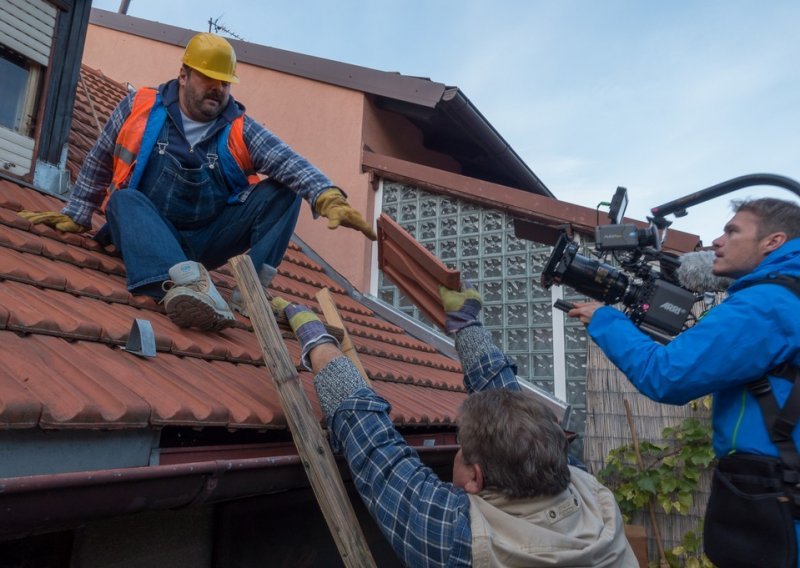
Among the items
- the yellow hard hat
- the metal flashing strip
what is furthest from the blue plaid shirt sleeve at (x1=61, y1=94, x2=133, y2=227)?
the metal flashing strip

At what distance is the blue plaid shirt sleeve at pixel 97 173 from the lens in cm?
278

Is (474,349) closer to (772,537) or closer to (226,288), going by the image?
(772,537)

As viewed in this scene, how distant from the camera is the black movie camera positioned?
8.13 ft

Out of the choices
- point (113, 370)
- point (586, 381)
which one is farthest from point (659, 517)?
Result: point (113, 370)

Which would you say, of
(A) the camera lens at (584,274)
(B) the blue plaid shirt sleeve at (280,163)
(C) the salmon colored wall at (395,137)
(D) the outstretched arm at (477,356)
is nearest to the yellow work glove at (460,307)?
(D) the outstretched arm at (477,356)

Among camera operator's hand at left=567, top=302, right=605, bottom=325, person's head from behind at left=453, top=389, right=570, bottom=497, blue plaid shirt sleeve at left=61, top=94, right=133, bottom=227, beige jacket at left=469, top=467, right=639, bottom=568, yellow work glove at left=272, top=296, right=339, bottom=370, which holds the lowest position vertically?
beige jacket at left=469, top=467, right=639, bottom=568

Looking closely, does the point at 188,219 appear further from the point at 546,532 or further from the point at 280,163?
the point at 546,532

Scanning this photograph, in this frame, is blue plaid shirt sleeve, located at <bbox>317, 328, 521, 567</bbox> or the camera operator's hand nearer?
blue plaid shirt sleeve, located at <bbox>317, 328, 521, 567</bbox>

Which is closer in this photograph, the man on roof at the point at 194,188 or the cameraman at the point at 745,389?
the cameraman at the point at 745,389

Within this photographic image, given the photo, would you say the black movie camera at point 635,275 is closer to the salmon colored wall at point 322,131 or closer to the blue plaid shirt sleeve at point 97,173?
the blue plaid shirt sleeve at point 97,173

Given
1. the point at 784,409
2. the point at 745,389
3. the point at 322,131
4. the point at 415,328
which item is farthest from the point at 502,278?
the point at 784,409

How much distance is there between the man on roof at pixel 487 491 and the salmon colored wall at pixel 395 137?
4430mm

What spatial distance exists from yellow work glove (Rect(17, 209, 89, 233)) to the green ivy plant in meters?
3.69

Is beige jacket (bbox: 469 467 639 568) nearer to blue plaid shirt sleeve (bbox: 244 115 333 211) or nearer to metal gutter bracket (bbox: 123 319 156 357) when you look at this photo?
metal gutter bracket (bbox: 123 319 156 357)
